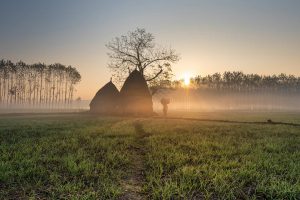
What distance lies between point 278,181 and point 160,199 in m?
2.77

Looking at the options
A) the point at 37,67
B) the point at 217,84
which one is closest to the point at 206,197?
the point at 37,67

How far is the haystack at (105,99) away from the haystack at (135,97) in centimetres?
494

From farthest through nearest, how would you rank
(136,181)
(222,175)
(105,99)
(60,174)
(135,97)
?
(105,99), (135,97), (60,174), (136,181), (222,175)

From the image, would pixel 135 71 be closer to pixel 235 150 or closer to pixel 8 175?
pixel 235 150

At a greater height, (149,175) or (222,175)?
(222,175)

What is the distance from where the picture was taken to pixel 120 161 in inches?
344

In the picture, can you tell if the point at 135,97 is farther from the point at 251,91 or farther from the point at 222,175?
the point at 251,91

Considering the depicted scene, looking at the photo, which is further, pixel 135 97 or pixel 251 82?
pixel 251 82

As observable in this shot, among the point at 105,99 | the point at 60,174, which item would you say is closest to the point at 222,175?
the point at 60,174

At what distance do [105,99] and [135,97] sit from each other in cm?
954

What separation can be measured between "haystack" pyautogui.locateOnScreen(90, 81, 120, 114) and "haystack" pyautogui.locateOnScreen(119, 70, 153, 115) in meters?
4.94

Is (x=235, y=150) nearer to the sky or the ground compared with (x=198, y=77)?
nearer to the ground

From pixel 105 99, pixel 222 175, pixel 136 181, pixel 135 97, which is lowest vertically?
pixel 136 181

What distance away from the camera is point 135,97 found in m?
49.4
